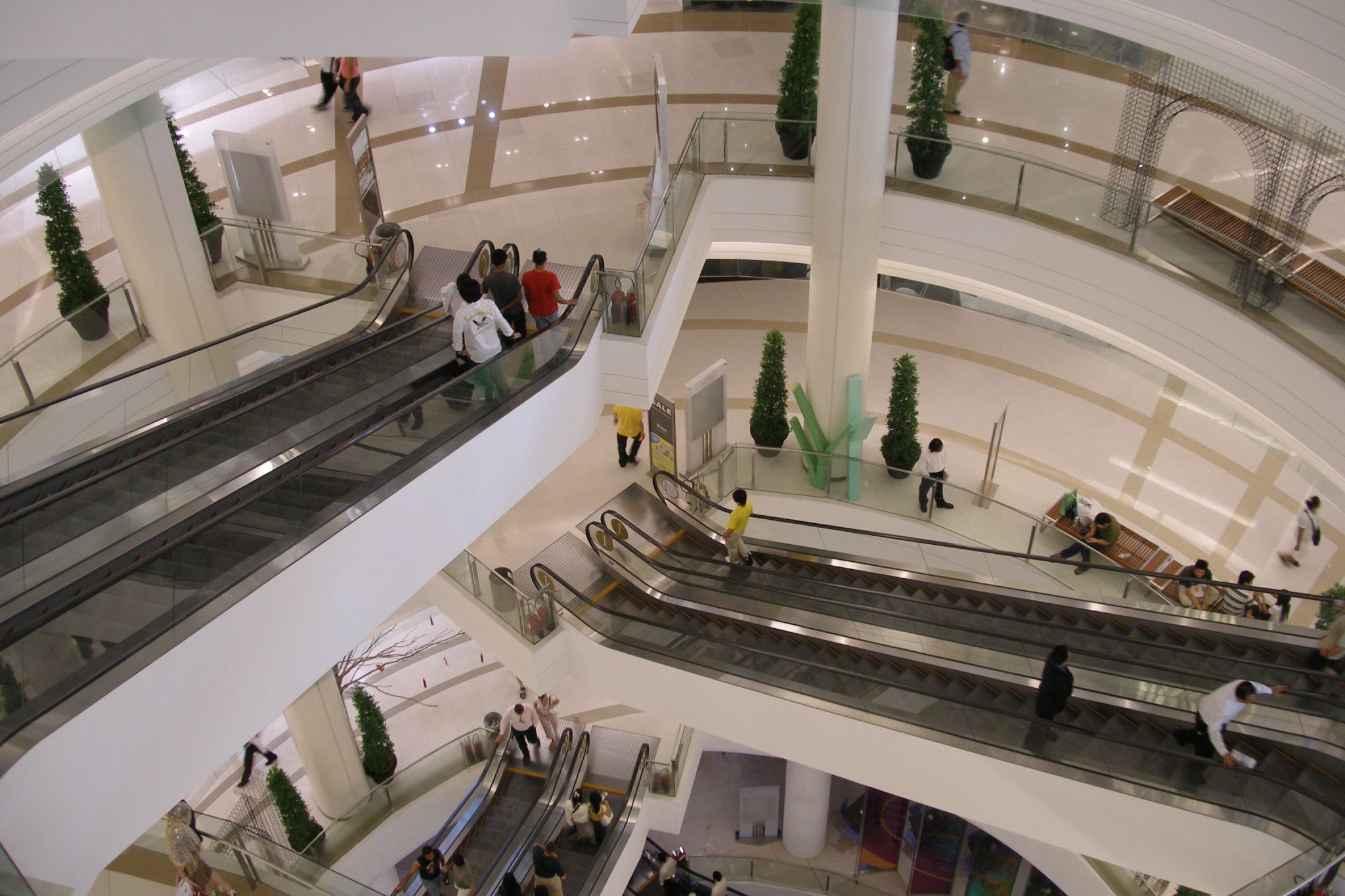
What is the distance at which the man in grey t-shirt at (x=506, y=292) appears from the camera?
8992 millimetres

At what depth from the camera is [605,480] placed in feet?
43.8

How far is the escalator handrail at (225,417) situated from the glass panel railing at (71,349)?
100 inches

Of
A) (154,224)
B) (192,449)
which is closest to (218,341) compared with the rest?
(192,449)

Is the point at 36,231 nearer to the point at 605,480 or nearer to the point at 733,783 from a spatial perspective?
the point at 605,480

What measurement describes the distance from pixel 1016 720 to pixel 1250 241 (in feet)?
16.8

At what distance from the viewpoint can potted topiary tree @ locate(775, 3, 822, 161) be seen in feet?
40.8

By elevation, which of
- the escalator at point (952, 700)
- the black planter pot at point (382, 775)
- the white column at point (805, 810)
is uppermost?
the escalator at point (952, 700)

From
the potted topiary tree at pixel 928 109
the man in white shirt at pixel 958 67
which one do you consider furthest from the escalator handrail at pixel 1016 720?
the man in white shirt at pixel 958 67

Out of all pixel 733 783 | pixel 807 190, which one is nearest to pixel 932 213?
pixel 807 190

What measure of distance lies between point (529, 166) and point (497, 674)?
8.49 meters

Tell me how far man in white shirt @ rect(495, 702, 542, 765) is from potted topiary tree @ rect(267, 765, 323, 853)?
242 cm

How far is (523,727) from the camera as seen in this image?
1292cm

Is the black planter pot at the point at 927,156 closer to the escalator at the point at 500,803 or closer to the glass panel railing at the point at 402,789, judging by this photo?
the escalator at the point at 500,803

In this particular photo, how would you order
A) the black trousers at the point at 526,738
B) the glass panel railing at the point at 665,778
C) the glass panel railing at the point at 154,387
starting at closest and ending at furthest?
the glass panel railing at the point at 154,387 → the black trousers at the point at 526,738 → the glass panel railing at the point at 665,778
